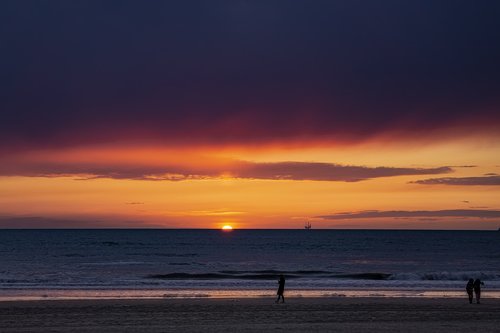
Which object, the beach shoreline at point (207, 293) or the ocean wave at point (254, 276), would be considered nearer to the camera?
the beach shoreline at point (207, 293)

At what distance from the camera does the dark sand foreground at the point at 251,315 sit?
23.6 m

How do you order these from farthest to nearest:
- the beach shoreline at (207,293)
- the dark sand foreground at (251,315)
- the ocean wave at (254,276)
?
the ocean wave at (254,276)
the beach shoreline at (207,293)
the dark sand foreground at (251,315)

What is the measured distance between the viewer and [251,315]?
27266 millimetres

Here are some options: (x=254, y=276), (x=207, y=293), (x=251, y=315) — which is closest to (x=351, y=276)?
(x=254, y=276)

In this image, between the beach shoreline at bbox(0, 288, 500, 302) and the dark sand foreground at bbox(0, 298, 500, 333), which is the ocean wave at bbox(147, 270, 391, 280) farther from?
the dark sand foreground at bbox(0, 298, 500, 333)

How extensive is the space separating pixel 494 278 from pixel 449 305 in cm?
3382

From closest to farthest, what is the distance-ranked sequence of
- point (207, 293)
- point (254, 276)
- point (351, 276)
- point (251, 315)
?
point (251, 315)
point (207, 293)
point (254, 276)
point (351, 276)

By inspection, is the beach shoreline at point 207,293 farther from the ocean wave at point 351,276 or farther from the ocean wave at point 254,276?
the ocean wave at point 254,276

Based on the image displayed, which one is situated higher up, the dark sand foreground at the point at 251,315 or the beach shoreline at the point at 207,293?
the dark sand foreground at the point at 251,315

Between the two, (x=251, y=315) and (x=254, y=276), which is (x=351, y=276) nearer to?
(x=254, y=276)

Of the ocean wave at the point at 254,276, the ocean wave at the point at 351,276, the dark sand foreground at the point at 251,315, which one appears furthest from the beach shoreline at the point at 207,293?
the ocean wave at the point at 254,276

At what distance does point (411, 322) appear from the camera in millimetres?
25438

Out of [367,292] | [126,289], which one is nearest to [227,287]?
[126,289]

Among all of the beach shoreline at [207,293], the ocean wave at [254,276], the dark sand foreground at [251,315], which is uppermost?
the dark sand foreground at [251,315]
